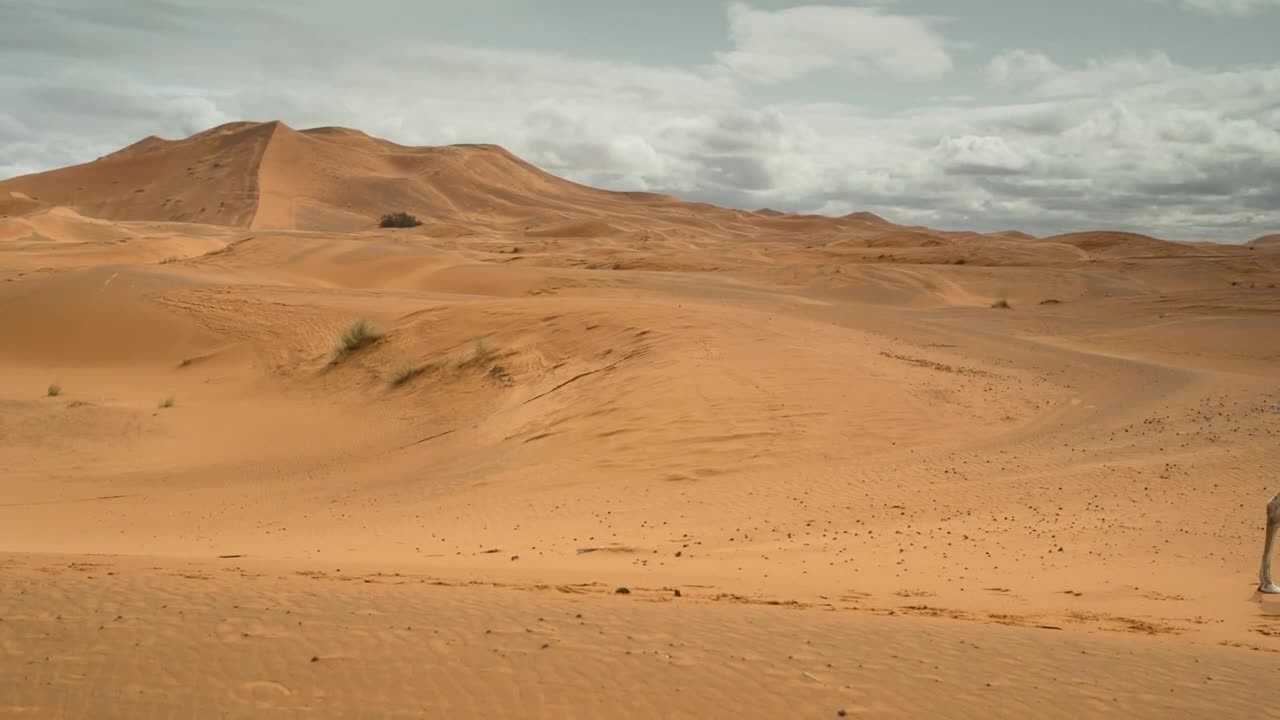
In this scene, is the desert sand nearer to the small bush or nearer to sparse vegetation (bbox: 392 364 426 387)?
sparse vegetation (bbox: 392 364 426 387)

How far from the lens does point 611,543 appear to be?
357 inches

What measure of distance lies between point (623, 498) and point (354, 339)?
11203 millimetres

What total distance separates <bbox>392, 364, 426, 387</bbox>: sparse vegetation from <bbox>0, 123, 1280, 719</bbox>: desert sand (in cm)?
15

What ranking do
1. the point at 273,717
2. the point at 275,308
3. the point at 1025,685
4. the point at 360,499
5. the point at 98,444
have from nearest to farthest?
the point at 273,717 < the point at 1025,685 < the point at 360,499 < the point at 98,444 < the point at 275,308

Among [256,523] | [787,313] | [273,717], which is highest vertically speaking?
[787,313]

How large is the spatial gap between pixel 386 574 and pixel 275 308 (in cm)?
1768

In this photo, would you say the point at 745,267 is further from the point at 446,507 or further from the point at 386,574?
the point at 386,574

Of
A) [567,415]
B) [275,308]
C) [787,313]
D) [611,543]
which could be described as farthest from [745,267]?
[611,543]

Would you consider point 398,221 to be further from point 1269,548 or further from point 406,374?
point 1269,548

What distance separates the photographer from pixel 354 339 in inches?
800

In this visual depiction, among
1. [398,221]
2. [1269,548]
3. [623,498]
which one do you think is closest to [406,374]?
[623,498]

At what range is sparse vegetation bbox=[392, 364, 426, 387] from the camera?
18.2m

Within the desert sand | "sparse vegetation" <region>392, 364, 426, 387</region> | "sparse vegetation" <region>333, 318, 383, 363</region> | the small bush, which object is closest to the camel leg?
the desert sand

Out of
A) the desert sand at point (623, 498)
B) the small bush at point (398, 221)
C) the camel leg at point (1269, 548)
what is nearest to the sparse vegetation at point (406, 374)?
the desert sand at point (623, 498)
